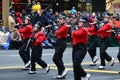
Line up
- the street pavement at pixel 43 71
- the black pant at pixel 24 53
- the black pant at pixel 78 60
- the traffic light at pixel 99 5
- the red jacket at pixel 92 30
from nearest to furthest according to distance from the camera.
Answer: the black pant at pixel 78 60, the street pavement at pixel 43 71, the black pant at pixel 24 53, the red jacket at pixel 92 30, the traffic light at pixel 99 5

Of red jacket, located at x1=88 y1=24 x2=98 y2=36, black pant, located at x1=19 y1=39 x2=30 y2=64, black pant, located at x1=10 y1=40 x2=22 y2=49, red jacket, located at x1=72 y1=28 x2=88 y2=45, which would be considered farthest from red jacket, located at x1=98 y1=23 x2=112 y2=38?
black pant, located at x1=10 y1=40 x2=22 y2=49

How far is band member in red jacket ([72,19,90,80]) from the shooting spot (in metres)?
14.3

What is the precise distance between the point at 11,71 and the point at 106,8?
843 inches

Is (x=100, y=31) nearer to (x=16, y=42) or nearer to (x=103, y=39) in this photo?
(x=103, y=39)

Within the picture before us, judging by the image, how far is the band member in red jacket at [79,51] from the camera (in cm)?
1432

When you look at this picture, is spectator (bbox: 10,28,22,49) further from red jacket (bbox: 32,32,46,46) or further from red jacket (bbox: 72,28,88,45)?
red jacket (bbox: 72,28,88,45)

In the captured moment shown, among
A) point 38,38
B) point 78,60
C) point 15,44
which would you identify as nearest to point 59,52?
point 38,38

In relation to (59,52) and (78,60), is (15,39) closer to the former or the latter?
(59,52)

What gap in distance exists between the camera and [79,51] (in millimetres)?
14461

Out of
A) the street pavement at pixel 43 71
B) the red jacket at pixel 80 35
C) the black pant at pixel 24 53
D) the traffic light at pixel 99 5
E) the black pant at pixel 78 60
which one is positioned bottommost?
the traffic light at pixel 99 5

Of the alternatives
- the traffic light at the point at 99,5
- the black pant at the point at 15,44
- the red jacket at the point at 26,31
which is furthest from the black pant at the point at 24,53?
the traffic light at the point at 99,5

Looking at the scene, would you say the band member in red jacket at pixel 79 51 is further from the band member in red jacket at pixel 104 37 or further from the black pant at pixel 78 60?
the band member in red jacket at pixel 104 37

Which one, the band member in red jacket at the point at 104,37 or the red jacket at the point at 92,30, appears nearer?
the band member in red jacket at the point at 104,37

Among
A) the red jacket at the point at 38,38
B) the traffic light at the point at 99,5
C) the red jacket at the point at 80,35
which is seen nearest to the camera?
the red jacket at the point at 80,35
